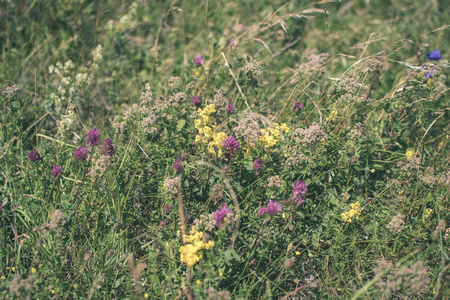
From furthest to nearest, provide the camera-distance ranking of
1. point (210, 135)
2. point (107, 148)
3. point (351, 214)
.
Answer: point (210, 135) < point (107, 148) < point (351, 214)

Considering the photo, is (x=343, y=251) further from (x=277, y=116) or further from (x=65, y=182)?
(x=65, y=182)

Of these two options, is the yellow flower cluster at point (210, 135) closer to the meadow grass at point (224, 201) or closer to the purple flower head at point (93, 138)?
the meadow grass at point (224, 201)

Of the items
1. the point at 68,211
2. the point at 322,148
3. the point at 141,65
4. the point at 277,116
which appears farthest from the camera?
the point at 141,65

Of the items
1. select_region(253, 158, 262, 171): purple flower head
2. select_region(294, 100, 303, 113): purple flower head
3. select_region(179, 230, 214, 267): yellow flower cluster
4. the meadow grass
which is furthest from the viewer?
select_region(294, 100, 303, 113): purple flower head

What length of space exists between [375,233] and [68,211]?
6.60 feet

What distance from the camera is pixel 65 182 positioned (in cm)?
254

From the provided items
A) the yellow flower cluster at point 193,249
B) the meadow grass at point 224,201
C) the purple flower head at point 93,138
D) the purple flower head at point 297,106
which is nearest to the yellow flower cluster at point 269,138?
the meadow grass at point 224,201

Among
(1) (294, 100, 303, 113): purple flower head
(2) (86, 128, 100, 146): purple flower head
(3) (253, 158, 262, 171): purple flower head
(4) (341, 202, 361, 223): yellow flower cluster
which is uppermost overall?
(2) (86, 128, 100, 146): purple flower head

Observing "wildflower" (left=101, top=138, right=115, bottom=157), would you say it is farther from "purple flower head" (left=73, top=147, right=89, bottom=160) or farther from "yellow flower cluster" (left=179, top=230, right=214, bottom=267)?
"yellow flower cluster" (left=179, top=230, right=214, bottom=267)

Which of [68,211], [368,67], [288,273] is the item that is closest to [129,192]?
[68,211]

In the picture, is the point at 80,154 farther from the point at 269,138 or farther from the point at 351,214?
the point at 351,214

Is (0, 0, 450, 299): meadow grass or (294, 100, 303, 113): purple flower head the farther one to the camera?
(294, 100, 303, 113): purple flower head

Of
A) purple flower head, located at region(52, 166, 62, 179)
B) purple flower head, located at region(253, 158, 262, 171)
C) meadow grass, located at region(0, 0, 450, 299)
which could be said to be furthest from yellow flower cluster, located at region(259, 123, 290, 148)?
purple flower head, located at region(52, 166, 62, 179)

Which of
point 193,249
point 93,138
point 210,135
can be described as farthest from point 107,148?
point 193,249
